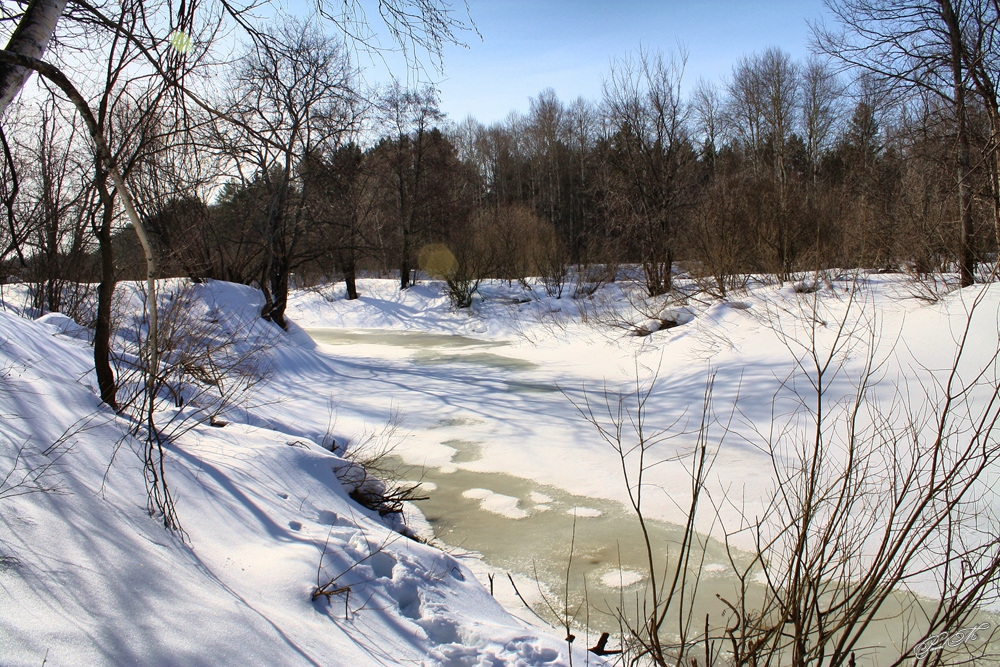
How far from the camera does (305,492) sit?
13.6 feet

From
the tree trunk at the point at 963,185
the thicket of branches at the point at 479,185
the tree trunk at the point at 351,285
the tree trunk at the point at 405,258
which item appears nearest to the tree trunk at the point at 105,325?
the thicket of branches at the point at 479,185

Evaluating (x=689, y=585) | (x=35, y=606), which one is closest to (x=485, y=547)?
(x=689, y=585)

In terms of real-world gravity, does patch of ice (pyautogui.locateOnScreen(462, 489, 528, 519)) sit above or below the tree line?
below

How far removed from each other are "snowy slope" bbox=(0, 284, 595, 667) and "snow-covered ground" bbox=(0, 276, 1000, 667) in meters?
0.01

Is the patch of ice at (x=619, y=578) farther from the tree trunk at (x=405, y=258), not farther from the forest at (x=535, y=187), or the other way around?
the tree trunk at (x=405, y=258)

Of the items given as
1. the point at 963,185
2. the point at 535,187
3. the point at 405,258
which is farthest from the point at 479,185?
the point at 963,185

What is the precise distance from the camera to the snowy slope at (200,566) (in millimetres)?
1735

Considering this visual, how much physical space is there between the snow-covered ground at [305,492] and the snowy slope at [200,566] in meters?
0.01

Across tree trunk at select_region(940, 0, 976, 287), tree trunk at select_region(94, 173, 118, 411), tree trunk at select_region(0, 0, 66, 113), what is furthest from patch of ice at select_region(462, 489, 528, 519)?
tree trunk at select_region(940, 0, 976, 287)

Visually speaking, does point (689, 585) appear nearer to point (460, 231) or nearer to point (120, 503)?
point (120, 503)

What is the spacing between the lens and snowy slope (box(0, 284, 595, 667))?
1.74 meters

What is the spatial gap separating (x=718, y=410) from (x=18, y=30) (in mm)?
7186

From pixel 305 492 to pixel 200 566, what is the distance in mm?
1734

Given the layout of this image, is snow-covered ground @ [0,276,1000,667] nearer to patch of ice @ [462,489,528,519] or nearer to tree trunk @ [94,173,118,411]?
patch of ice @ [462,489,528,519]
